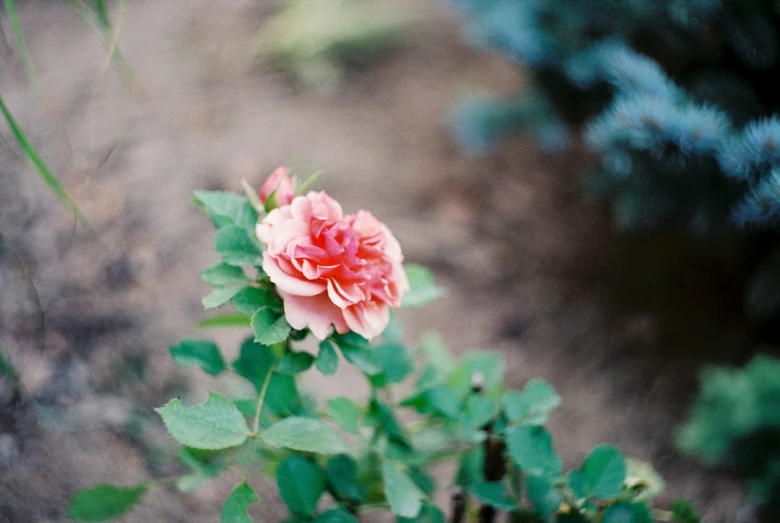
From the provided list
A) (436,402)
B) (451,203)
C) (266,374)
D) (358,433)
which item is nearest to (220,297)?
(266,374)

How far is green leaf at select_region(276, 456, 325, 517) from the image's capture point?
68cm

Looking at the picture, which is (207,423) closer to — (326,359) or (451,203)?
(326,359)

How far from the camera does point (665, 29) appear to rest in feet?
4.69

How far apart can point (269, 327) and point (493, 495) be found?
1.24ft

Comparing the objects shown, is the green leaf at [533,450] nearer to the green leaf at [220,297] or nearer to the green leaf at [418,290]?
the green leaf at [418,290]

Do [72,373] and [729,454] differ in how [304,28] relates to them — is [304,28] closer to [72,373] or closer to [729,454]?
[72,373]

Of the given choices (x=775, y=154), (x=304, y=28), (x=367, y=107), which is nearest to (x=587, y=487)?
(x=775, y=154)

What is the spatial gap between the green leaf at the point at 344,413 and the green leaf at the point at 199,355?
0.16 meters

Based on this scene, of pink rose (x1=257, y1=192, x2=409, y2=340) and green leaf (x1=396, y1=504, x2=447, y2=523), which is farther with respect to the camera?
green leaf (x1=396, y1=504, x2=447, y2=523)

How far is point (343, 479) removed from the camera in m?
0.75

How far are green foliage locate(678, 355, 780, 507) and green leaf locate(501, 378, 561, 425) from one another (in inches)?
17.9

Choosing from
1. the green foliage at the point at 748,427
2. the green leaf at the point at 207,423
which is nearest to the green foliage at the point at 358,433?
the green leaf at the point at 207,423

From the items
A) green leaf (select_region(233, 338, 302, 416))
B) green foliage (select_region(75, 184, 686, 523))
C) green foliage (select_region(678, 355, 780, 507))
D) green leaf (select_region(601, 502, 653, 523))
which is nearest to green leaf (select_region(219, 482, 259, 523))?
green foliage (select_region(75, 184, 686, 523))

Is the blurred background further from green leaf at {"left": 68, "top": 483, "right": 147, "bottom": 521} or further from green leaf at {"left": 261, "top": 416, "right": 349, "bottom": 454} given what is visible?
green leaf at {"left": 261, "top": 416, "right": 349, "bottom": 454}
